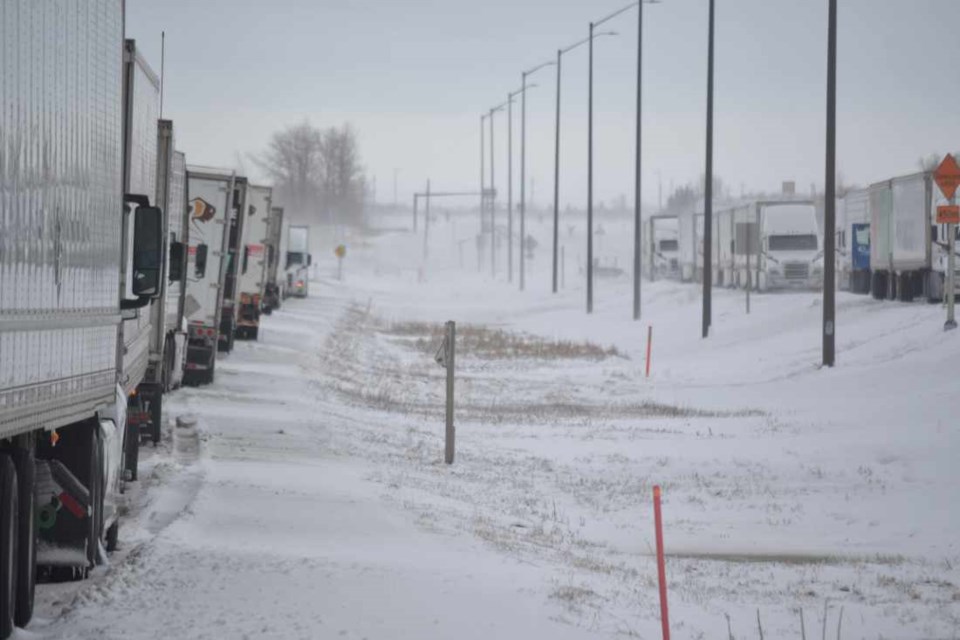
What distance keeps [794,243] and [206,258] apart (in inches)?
1253

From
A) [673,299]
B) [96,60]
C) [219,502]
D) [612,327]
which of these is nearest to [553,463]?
[219,502]

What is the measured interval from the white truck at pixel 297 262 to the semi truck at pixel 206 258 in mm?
44360

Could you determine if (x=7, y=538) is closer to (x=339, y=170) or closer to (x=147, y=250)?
(x=147, y=250)

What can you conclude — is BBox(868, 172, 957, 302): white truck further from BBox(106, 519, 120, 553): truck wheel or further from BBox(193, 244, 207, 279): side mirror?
BBox(106, 519, 120, 553): truck wheel

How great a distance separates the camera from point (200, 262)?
29234mm

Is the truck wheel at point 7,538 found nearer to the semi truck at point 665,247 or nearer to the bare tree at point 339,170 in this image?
the semi truck at point 665,247

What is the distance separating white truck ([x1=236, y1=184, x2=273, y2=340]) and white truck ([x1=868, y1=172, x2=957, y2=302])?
15602 millimetres

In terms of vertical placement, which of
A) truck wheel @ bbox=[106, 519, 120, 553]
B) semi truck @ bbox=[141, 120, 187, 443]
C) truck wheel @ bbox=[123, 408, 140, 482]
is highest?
semi truck @ bbox=[141, 120, 187, 443]

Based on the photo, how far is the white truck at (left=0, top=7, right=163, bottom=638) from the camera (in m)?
8.41

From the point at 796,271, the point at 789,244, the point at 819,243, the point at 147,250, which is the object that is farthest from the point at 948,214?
the point at 819,243

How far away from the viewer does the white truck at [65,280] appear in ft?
27.6

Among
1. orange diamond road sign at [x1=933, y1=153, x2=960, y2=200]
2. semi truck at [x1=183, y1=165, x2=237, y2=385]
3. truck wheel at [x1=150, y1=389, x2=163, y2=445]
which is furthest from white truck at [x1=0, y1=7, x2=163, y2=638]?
orange diamond road sign at [x1=933, y1=153, x2=960, y2=200]

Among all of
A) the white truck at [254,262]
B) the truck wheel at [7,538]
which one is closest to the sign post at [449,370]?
the truck wheel at [7,538]

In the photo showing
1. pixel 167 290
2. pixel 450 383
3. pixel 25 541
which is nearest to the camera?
pixel 25 541
